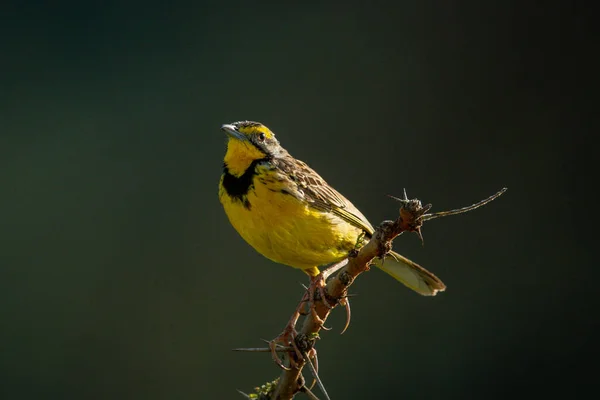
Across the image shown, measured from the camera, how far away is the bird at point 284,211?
3.77 meters

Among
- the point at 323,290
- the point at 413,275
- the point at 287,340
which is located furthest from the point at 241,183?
the point at 323,290

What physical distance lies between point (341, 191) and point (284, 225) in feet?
8.51

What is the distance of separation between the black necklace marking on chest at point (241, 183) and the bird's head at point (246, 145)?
0.04m

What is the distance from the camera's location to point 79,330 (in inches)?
260

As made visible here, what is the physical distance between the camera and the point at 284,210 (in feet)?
12.5

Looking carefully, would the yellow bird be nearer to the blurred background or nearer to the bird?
the bird

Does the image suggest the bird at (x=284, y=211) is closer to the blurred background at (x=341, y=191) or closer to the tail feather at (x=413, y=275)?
the tail feather at (x=413, y=275)

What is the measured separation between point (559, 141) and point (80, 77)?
4413mm

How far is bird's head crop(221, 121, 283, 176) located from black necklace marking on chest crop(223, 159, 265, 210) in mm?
41

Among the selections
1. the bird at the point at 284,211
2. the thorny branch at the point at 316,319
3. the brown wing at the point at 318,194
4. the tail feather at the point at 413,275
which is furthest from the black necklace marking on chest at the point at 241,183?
the thorny branch at the point at 316,319

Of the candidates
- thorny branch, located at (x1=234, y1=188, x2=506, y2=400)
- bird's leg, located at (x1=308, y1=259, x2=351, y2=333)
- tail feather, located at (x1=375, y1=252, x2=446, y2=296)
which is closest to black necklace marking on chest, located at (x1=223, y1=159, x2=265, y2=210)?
bird's leg, located at (x1=308, y1=259, x2=351, y2=333)

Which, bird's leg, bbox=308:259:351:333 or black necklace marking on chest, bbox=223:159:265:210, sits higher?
black necklace marking on chest, bbox=223:159:265:210

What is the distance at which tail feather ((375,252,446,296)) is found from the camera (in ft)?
13.8

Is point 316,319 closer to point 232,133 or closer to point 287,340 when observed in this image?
point 287,340
